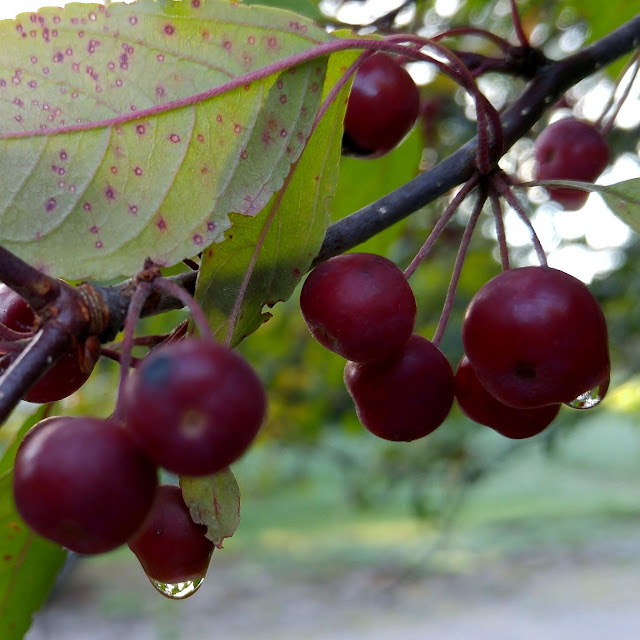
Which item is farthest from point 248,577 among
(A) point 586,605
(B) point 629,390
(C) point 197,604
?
(B) point 629,390

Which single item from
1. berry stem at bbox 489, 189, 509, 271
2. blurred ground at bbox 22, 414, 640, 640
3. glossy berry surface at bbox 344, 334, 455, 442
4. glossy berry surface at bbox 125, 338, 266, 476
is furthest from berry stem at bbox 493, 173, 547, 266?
blurred ground at bbox 22, 414, 640, 640

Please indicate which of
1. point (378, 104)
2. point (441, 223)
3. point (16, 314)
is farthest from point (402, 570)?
point (16, 314)

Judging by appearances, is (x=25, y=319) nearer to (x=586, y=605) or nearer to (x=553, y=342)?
(x=553, y=342)

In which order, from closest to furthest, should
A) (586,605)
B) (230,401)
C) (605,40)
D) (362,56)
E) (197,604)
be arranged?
(230,401) < (362,56) < (605,40) < (586,605) < (197,604)

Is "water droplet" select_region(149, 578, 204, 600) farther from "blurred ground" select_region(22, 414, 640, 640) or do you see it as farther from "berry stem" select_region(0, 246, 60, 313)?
"blurred ground" select_region(22, 414, 640, 640)

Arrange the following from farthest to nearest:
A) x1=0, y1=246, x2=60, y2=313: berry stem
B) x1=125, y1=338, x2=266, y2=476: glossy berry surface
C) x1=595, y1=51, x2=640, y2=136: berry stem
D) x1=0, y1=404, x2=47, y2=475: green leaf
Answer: x1=595, y1=51, x2=640, y2=136: berry stem
x1=0, y1=404, x2=47, y2=475: green leaf
x1=0, y1=246, x2=60, y2=313: berry stem
x1=125, y1=338, x2=266, y2=476: glossy berry surface

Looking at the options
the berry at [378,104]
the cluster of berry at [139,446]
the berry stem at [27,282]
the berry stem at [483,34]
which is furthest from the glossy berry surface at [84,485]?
the berry stem at [483,34]
